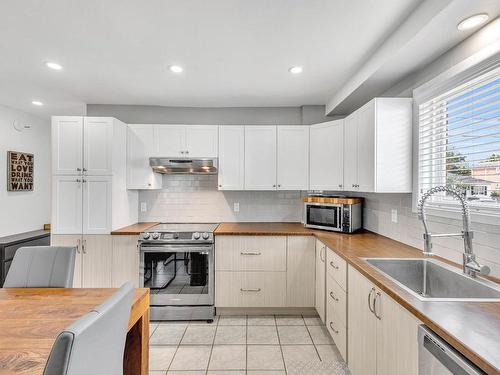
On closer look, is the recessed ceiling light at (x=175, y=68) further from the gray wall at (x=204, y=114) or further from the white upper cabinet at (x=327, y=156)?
the white upper cabinet at (x=327, y=156)

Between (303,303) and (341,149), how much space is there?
167 cm

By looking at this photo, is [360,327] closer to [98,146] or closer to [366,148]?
[366,148]

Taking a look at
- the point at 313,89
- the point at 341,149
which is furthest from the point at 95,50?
the point at 341,149

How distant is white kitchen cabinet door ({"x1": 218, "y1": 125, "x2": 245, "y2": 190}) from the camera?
3254 mm

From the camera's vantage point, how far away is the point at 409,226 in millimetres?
2252

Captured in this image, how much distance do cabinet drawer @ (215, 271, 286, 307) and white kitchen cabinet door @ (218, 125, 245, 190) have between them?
A: 1.04 metres

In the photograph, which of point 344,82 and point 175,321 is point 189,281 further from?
point 344,82

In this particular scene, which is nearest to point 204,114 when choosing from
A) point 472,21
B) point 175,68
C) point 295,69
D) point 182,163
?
point 182,163

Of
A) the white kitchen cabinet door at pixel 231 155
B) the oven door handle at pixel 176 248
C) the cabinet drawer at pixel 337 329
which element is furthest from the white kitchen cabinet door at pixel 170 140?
the cabinet drawer at pixel 337 329

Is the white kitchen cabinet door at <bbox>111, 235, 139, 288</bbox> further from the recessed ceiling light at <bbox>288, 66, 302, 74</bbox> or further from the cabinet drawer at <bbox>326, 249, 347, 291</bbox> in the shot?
the recessed ceiling light at <bbox>288, 66, 302, 74</bbox>

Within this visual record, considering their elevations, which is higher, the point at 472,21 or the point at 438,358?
the point at 472,21

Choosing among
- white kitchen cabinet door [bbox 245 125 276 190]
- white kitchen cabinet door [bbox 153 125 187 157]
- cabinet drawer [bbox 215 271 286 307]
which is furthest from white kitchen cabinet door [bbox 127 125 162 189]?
cabinet drawer [bbox 215 271 286 307]

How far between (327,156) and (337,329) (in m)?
1.74

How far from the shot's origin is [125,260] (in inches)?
113
